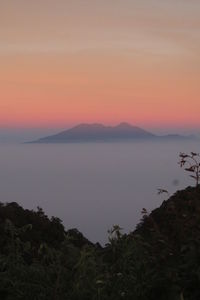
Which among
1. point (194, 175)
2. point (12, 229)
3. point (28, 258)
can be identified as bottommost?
point (28, 258)

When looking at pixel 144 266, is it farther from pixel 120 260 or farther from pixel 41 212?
pixel 41 212

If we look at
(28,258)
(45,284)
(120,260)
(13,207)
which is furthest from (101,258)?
(13,207)

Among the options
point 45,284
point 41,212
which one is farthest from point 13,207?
point 45,284

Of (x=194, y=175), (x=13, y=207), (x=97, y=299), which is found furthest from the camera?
(x=13, y=207)

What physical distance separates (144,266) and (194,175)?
0.87 m

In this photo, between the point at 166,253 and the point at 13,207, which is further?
the point at 13,207

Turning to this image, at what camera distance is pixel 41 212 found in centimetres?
930

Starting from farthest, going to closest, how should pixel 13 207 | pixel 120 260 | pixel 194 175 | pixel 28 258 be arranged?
pixel 13 207 → pixel 28 258 → pixel 194 175 → pixel 120 260

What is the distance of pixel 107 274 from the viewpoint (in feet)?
13.7

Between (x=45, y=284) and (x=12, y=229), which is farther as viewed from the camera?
(x=12, y=229)

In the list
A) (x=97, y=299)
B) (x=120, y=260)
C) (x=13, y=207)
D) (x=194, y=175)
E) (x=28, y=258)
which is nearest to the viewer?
(x=97, y=299)

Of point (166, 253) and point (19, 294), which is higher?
point (166, 253)

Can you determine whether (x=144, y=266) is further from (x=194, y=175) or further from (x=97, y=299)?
(x=194, y=175)

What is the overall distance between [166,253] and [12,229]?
1.35 meters
